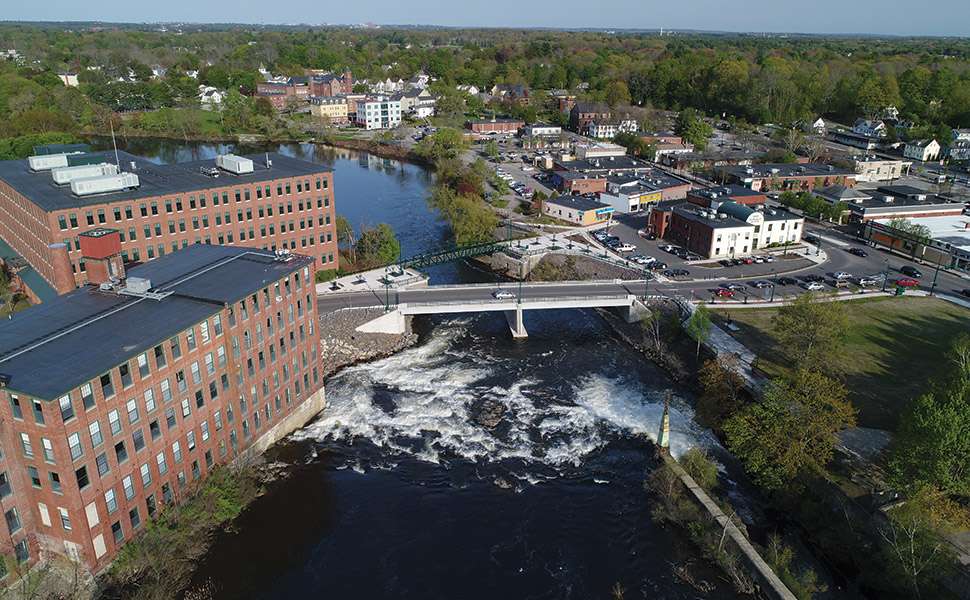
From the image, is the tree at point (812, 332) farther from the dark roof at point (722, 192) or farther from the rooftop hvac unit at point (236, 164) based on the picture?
the rooftop hvac unit at point (236, 164)

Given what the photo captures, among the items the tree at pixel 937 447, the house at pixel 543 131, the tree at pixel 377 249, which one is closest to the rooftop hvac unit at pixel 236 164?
the tree at pixel 377 249

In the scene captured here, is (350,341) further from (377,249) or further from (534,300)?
(377,249)

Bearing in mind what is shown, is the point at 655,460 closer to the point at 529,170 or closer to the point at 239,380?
the point at 239,380

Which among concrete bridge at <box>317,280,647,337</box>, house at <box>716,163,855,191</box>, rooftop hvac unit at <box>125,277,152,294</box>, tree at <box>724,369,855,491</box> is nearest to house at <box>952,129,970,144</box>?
house at <box>716,163,855,191</box>

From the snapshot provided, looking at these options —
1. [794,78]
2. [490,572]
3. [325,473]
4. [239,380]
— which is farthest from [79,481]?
[794,78]

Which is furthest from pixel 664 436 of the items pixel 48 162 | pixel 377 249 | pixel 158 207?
pixel 48 162

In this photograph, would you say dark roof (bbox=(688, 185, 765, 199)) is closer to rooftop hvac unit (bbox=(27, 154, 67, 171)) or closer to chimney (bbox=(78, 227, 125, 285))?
chimney (bbox=(78, 227, 125, 285))
